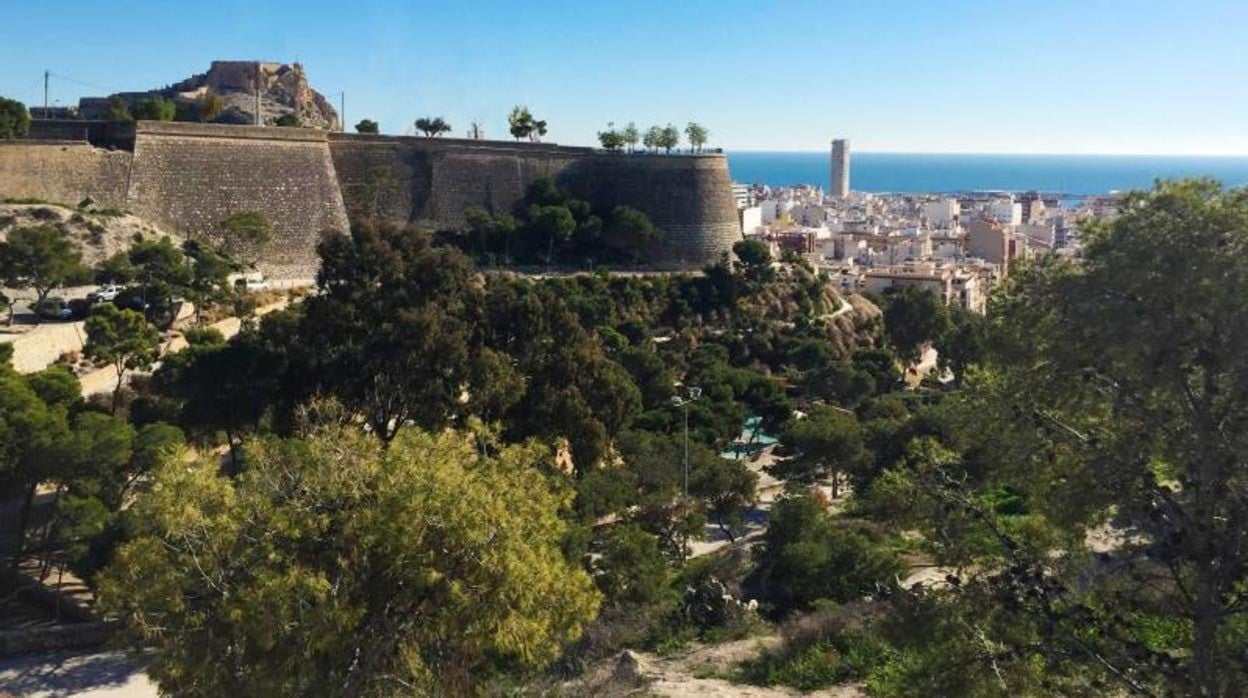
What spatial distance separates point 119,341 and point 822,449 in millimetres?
12171

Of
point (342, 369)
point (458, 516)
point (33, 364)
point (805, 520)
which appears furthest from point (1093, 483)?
point (33, 364)

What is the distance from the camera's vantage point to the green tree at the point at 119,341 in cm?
1819

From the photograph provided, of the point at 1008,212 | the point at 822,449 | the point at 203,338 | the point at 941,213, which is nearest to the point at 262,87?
the point at 203,338

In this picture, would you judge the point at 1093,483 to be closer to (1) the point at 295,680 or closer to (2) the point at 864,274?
(1) the point at 295,680

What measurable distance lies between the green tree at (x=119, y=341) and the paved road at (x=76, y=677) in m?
6.64

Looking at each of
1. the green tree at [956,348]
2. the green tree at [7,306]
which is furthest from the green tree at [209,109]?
the green tree at [956,348]

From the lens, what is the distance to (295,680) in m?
6.62

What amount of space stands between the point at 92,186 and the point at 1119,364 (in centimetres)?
2956

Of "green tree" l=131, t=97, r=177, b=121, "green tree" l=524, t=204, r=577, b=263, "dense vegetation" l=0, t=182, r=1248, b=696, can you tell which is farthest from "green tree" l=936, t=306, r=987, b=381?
"green tree" l=131, t=97, r=177, b=121

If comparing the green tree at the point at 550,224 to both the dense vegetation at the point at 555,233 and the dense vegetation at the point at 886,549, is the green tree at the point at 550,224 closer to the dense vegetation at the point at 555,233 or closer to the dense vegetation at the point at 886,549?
the dense vegetation at the point at 555,233

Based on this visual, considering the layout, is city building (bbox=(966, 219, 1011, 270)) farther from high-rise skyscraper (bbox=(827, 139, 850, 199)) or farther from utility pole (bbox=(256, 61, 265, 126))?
high-rise skyscraper (bbox=(827, 139, 850, 199))

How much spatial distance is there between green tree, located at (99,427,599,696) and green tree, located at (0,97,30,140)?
2638 centimetres

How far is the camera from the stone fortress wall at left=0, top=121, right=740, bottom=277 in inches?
1167

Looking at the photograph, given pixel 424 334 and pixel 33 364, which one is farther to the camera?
pixel 33 364
